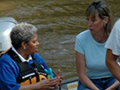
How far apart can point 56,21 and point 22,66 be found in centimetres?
658

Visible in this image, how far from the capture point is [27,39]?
334 centimetres

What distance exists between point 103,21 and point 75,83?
1152 millimetres

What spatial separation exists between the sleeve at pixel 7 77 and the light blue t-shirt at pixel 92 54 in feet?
2.07

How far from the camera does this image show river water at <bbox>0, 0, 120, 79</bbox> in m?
7.13

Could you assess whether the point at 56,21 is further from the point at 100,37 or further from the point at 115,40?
the point at 115,40

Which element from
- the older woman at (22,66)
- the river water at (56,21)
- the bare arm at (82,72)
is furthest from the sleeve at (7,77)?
the river water at (56,21)

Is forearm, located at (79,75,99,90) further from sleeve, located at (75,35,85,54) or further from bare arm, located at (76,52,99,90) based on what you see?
sleeve, located at (75,35,85,54)

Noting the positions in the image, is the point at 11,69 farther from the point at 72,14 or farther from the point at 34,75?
the point at 72,14

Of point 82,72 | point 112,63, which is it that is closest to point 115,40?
point 112,63

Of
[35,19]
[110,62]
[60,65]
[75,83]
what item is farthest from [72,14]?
[110,62]

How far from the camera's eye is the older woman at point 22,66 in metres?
3.28

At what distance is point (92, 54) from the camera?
140 inches

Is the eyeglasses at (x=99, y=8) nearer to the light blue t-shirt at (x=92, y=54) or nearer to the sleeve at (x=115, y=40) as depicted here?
the light blue t-shirt at (x=92, y=54)

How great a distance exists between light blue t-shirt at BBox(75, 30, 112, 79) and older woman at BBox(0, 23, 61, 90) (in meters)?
0.33
